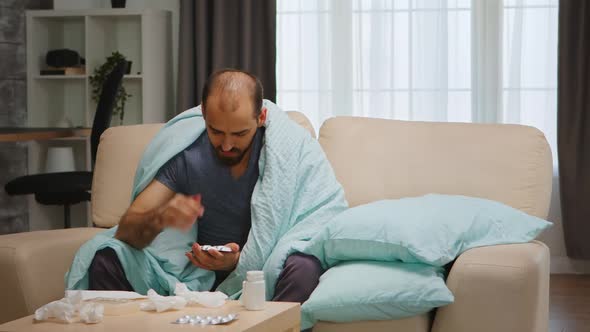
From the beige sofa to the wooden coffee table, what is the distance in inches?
10.8

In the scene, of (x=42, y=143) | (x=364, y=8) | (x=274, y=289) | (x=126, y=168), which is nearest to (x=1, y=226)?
(x=42, y=143)

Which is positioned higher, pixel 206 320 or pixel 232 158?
pixel 232 158

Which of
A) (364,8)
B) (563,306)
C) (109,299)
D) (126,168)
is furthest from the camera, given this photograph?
(364,8)

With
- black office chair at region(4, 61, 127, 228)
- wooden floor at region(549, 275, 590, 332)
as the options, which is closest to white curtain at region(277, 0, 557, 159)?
wooden floor at region(549, 275, 590, 332)

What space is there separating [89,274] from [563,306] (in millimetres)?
2579

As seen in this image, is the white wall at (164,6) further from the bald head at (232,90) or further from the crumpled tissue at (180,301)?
the crumpled tissue at (180,301)

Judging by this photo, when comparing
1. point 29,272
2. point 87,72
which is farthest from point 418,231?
point 87,72

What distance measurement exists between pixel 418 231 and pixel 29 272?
1090 millimetres

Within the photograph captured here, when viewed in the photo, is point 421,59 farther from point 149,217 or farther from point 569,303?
point 149,217

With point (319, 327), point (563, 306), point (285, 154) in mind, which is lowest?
point (563, 306)

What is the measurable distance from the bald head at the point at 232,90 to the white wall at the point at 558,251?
3.05 meters

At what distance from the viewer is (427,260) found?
8.02 ft

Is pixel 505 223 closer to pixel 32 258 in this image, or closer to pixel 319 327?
pixel 319 327

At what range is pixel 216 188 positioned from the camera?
9.29 feet
